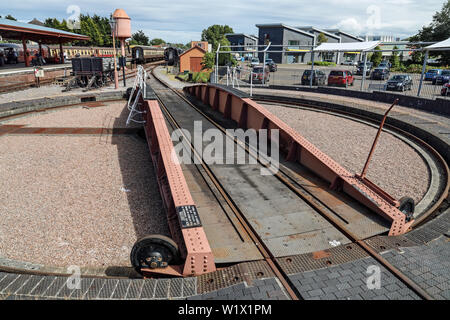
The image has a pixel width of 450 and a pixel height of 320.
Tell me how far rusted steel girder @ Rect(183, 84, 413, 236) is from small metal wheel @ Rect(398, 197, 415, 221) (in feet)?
0.50

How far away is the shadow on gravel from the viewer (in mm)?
6707

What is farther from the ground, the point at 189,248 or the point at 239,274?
the point at 189,248

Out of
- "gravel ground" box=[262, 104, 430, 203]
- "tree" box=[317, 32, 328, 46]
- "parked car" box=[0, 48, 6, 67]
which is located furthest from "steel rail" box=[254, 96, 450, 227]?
"tree" box=[317, 32, 328, 46]

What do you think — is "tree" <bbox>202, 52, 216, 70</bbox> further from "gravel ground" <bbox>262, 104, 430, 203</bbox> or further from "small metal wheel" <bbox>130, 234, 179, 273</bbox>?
"small metal wheel" <bbox>130, 234, 179, 273</bbox>

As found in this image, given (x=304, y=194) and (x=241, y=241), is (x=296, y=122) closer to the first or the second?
(x=304, y=194)

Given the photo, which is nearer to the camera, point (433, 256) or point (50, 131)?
point (433, 256)

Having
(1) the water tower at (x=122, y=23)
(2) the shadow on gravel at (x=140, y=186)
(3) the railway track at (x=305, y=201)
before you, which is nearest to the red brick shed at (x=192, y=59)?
(1) the water tower at (x=122, y=23)

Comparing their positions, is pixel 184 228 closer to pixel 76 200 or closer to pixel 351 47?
pixel 76 200

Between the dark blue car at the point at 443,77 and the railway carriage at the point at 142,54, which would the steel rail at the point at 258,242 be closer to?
the dark blue car at the point at 443,77

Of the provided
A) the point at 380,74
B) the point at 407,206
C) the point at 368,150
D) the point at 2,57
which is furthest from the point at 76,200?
the point at 2,57

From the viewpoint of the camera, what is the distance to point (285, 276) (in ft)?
15.1

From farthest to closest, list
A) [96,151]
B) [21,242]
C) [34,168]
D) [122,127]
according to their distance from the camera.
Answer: [122,127] → [96,151] → [34,168] → [21,242]

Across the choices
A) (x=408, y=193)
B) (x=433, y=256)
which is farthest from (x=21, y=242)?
(x=408, y=193)

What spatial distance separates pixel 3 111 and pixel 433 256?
779 inches
